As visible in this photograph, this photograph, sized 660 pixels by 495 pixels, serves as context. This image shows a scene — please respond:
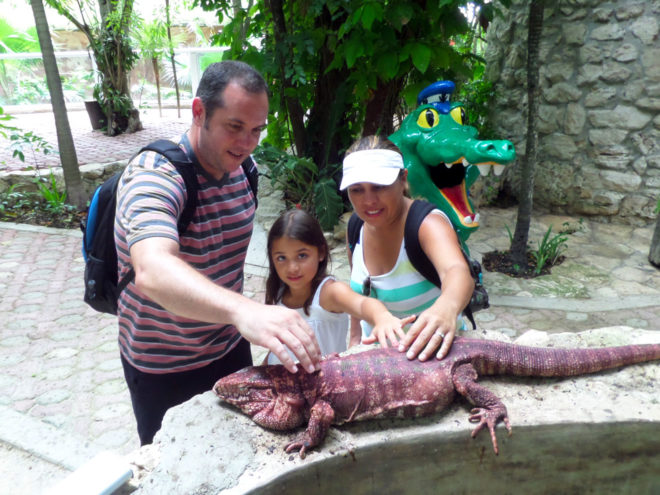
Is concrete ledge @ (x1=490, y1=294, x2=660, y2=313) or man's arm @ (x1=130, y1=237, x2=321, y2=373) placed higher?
man's arm @ (x1=130, y1=237, x2=321, y2=373)

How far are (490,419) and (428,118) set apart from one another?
2.02 meters

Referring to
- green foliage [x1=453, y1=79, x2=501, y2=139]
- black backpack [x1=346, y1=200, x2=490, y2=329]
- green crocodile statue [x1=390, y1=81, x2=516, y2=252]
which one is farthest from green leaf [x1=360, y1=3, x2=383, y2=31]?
green foliage [x1=453, y1=79, x2=501, y2=139]

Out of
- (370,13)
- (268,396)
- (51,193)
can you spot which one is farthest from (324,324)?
(51,193)

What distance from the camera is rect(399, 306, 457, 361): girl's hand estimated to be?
1.73 metres

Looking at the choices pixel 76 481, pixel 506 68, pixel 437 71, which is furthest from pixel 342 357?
pixel 506 68

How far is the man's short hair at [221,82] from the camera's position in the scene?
171 cm

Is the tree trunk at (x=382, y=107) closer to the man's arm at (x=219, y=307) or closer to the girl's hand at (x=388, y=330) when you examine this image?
the girl's hand at (x=388, y=330)

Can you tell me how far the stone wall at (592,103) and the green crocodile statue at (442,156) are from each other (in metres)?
3.90

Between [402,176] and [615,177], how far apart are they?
17.2 feet

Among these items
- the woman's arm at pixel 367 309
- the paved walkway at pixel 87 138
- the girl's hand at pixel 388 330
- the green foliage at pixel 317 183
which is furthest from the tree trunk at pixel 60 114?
the girl's hand at pixel 388 330

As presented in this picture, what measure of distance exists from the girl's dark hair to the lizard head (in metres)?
0.64

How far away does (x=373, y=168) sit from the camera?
1.99 meters

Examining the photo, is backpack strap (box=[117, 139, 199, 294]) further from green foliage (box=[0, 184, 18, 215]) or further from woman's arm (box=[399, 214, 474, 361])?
green foliage (box=[0, 184, 18, 215])

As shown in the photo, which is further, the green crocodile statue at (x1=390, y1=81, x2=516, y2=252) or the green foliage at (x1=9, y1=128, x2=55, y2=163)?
the green foliage at (x1=9, y1=128, x2=55, y2=163)
